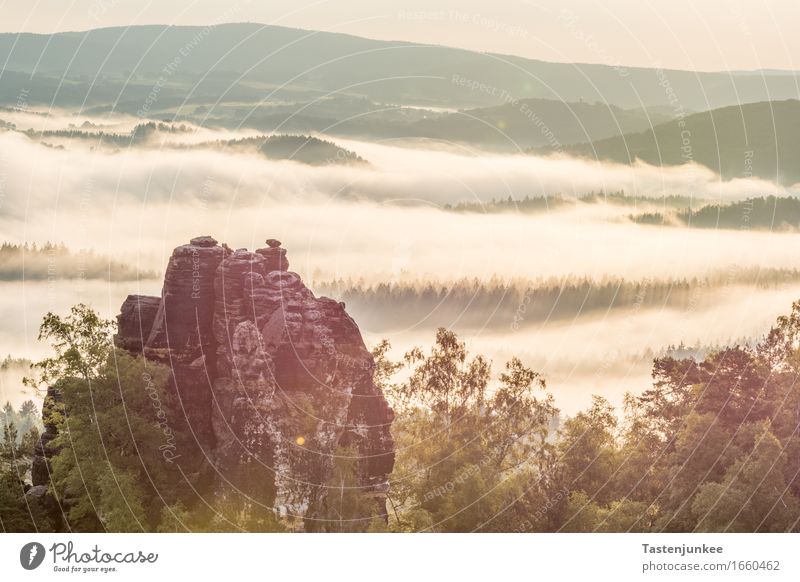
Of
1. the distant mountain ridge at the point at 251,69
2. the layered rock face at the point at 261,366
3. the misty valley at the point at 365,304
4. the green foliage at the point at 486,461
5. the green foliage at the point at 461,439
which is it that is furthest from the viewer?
the distant mountain ridge at the point at 251,69

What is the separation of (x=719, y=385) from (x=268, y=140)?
189 feet

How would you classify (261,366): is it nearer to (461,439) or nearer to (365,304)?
(461,439)

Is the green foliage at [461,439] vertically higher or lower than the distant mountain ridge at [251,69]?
lower

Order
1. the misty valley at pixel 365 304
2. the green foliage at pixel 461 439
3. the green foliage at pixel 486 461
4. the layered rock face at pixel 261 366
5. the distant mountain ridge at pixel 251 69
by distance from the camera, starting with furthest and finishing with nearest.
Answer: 1. the distant mountain ridge at pixel 251 69
2. the layered rock face at pixel 261 366
3. the green foliage at pixel 461 439
4. the misty valley at pixel 365 304
5. the green foliage at pixel 486 461

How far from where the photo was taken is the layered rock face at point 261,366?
9938 cm

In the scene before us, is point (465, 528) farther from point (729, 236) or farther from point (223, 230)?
point (729, 236)

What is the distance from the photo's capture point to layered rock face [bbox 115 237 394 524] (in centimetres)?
9938

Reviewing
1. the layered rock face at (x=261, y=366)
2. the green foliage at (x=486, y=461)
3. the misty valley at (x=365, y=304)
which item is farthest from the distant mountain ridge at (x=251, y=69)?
the green foliage at (x=486, y=461)

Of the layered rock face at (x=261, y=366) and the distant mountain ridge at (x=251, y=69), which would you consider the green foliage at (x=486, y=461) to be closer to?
the layered rock face at (x=261, y=366)

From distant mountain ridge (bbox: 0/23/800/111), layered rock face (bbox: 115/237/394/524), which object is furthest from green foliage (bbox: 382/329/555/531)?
distant mountain ridge (bbox: 0/23/800/111)

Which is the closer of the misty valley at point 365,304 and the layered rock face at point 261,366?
the misty valley at point 365,304
